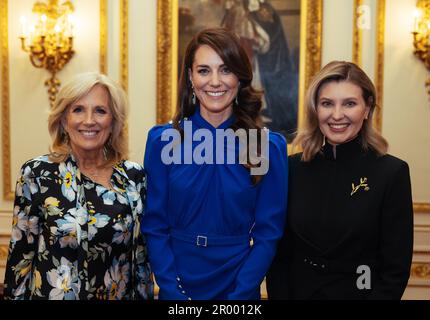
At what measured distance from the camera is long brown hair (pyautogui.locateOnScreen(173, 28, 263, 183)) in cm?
239

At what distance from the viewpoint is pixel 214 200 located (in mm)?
2398

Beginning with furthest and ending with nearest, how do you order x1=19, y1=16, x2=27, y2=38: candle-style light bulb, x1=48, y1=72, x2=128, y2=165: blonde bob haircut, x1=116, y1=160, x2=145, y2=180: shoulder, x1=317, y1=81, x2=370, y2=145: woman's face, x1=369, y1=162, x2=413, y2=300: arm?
x1=19, y1=16, x2=27, y2=38: candle-style light bulb → x1=116, y1=160, x2=145, y2=180: shoulder → x1=48, y1=72, x2=128, y2=165: blonde bob haircut → x1=317, y1=81, x2=370, y2=145: woman's face → x1=369, y1=162, x2=413, y2=300: arm

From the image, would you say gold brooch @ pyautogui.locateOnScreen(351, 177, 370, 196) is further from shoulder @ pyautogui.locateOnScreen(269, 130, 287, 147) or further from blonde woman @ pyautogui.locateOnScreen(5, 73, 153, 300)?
blonde woman @ pyautogui.locateOnScreen(5, 73, 153, 300)

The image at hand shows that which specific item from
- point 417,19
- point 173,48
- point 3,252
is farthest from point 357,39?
point 3,252

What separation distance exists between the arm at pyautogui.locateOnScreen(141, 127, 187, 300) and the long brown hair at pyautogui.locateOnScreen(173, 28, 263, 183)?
0.18 metres

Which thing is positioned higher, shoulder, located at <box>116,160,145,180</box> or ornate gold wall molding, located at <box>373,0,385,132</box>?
ornate gold wall molding, located at <box>373,0,385,132</box>

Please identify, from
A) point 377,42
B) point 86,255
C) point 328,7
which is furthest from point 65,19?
point 86,255

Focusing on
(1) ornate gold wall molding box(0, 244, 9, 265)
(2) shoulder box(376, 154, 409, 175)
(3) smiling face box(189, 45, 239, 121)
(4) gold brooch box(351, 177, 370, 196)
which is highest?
(3) smiling face box(189, 45, 239, 121)

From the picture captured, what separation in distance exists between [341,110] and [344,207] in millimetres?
405

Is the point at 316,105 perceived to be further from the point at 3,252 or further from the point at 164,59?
the point at 3,252

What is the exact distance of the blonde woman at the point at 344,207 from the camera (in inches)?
87.7

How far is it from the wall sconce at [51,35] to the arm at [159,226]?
2.82m

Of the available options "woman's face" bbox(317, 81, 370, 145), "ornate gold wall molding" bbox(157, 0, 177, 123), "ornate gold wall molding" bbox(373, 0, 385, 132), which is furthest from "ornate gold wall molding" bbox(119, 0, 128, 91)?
"woman's face" bbox(317, 81, 370, 145)

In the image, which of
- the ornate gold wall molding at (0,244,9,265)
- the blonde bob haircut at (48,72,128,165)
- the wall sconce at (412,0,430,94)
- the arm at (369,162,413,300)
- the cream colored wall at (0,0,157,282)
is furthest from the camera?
the ornate gold wall molding at (0,244,9,265)
